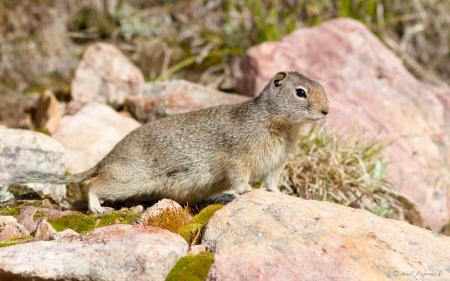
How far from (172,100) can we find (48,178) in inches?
131

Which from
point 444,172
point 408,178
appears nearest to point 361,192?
point 408,178

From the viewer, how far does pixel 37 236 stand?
6.52 metres

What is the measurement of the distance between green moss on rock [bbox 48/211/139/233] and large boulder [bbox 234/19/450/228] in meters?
4.41

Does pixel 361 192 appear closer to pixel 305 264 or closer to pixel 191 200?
pixel 191 200

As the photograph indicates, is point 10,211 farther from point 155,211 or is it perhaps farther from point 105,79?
point 105,79

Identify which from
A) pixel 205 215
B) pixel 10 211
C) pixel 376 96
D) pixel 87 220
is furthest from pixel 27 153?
pixel 376 96

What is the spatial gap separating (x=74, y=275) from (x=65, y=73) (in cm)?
946

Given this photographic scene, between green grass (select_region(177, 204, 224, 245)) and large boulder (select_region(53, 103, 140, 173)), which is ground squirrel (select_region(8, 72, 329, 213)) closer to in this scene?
green grass (select_region(177, 204, 224, 245))

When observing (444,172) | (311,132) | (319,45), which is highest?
Answer: (319,45)

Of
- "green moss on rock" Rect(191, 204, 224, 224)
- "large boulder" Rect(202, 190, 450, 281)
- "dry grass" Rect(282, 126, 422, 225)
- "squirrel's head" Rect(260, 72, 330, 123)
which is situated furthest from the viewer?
"dry grass" Rect(282, 126, 422, 225)

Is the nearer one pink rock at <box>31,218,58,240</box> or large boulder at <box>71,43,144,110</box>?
pink rock at <box>31,218,58,240</box>

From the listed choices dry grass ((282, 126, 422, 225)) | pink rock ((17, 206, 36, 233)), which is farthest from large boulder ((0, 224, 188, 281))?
dry grass ((282, 126, 422, 225))

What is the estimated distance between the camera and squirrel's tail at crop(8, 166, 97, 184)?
811cm

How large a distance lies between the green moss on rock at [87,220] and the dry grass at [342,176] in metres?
2.89
